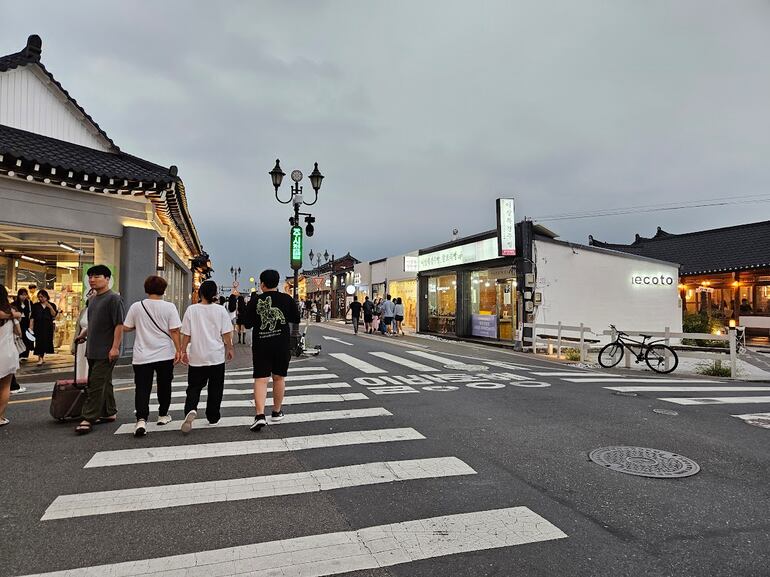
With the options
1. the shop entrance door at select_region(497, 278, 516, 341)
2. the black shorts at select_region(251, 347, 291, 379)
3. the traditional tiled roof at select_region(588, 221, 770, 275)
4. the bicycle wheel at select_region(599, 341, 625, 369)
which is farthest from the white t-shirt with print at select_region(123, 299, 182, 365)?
the traditional tiled roof at select_region(588, 221, 770, 275)

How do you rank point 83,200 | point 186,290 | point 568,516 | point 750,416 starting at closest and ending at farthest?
point 568,516 < point 750,416 < point 83,200 < point 186,290

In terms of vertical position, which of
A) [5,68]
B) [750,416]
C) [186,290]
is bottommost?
[750,416]

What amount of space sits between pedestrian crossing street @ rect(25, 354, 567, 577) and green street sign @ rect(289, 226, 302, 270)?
866cm

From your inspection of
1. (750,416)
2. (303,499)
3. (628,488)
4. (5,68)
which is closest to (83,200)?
(5,68)

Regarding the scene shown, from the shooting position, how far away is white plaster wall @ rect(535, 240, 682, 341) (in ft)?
58.2

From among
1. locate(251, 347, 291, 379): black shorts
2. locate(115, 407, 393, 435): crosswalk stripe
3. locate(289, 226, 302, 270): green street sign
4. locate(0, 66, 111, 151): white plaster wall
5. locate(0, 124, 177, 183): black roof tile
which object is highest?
locate(0, 66, 111, 151): white plaster wall

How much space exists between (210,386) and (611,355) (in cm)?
1147

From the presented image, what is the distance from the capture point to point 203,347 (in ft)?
18.4

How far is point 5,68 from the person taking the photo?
11391 millimetres

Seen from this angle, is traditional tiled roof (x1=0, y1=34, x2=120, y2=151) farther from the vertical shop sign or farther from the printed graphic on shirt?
the vertical shop sign

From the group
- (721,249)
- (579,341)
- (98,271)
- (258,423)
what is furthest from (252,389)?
(721,249)

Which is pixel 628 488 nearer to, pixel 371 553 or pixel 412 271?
pixel 371 553

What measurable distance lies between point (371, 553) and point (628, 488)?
2.50 m

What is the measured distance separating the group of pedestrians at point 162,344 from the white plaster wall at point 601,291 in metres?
13.9
